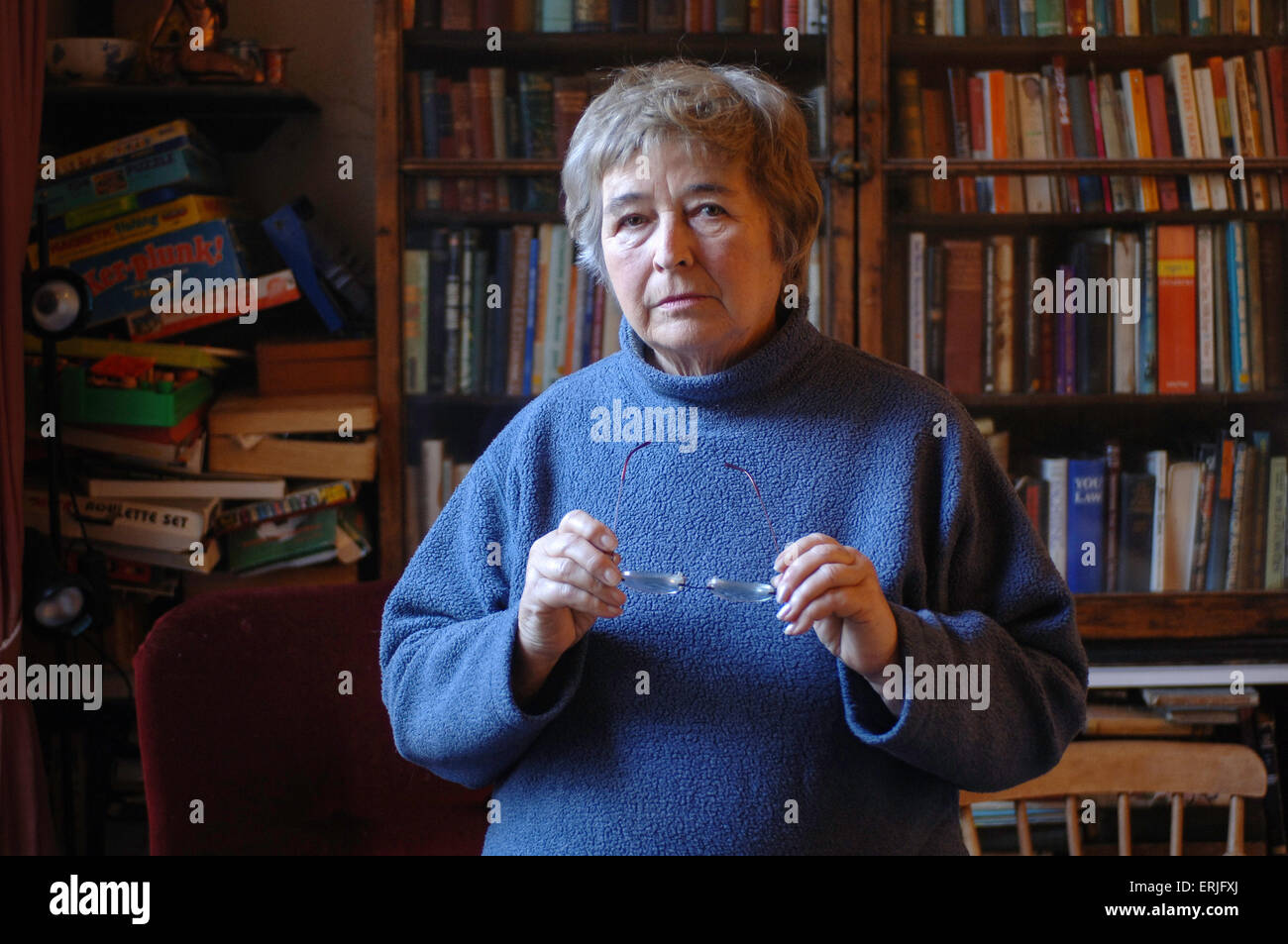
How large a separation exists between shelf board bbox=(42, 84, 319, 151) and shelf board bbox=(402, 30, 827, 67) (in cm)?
31

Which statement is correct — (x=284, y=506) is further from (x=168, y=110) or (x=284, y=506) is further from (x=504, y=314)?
(x=168, y=110)

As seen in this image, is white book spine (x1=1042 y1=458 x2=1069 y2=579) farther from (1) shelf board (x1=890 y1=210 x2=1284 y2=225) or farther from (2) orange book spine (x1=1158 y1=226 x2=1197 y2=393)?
(1) shelf board (x1=890 y1=210 x2=1284 y2=225)

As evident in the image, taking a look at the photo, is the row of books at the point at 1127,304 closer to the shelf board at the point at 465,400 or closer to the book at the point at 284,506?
the shelf board at the point at 465,400

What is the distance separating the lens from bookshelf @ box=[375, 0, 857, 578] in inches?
78.6

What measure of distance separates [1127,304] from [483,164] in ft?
3.92

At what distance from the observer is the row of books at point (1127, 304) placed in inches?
82.7

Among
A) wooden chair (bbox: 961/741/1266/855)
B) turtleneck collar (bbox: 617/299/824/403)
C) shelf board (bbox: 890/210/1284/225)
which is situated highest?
shelf board (bbox: 890/210/1284/225)

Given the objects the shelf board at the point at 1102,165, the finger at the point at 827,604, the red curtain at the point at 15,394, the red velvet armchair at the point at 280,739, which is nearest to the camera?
the finger at the point at 827,604

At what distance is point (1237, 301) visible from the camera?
2.11 m

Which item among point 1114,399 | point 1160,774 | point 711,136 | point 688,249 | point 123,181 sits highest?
point 123,181

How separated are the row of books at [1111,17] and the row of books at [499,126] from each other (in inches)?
14.4

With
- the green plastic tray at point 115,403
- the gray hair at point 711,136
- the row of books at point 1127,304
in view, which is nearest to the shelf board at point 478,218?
the green plastic tray at point 115,403

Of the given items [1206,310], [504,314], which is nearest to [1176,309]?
[1206,310]

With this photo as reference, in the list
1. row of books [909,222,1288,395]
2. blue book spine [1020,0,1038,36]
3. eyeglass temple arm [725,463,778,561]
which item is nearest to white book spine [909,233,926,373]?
row of books [909,222,1288,395]
